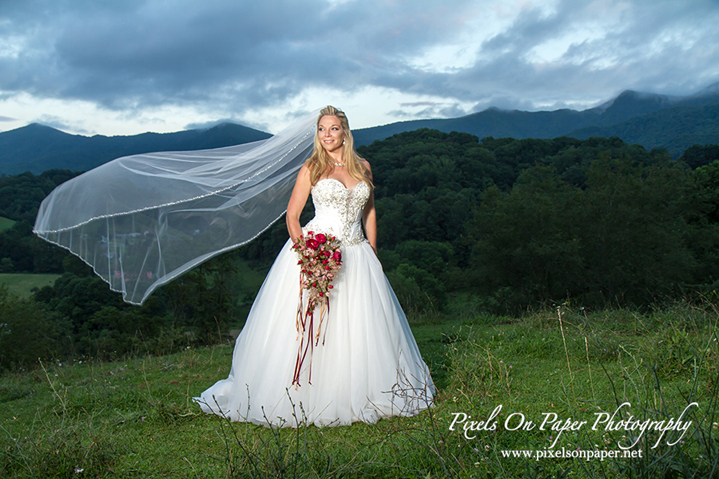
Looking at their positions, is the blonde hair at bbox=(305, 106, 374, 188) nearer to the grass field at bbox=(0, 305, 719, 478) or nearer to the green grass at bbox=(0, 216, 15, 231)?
the grass field at bbox=(0, 305, 719, 478)

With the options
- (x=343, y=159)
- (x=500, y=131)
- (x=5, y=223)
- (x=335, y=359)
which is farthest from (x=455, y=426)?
(x=500, y=131)

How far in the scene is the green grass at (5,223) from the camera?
35438mm

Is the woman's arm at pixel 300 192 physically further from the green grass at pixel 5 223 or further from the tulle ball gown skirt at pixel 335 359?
the green grass at pixel 5 223

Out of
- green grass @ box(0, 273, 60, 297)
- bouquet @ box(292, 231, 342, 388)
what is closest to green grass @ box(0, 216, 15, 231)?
green grass @ box(0, 273, 60, 297)

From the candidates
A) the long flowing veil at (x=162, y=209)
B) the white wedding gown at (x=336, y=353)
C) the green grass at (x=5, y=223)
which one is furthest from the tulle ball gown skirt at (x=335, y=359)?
the green grass at (x=5, y=223)

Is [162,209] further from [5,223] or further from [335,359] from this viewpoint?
[5,223]

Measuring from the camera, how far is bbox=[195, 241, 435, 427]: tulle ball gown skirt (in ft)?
12.9

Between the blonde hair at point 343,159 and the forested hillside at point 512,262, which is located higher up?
the blonde hair at point 343,159

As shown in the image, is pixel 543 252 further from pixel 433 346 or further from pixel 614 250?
pixel 433 346

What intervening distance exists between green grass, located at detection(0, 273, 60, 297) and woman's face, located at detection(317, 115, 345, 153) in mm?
36582

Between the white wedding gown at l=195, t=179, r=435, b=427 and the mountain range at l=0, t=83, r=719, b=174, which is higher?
the mountain range at l=0, t=83, r=719, b=174

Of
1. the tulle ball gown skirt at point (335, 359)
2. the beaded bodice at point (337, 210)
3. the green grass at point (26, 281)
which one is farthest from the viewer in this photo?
the green grass at point (26, 281)

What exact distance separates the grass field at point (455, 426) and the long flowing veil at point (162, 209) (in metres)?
1.19

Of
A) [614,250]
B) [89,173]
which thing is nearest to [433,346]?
[89,173]
